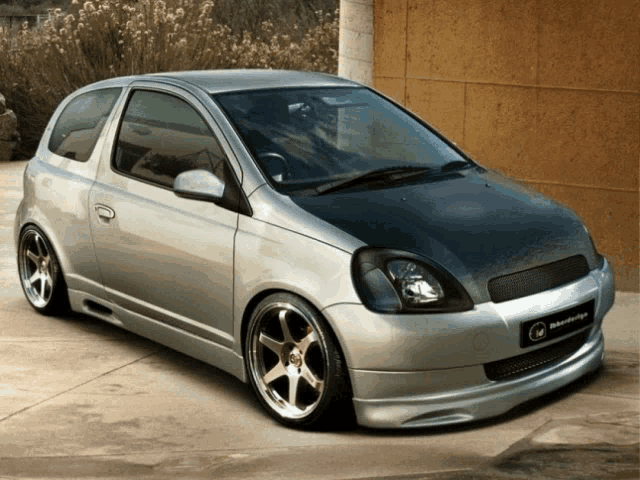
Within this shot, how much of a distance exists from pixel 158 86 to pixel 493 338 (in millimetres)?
2587

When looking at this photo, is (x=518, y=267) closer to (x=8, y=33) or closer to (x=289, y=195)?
(x=289, y=195)

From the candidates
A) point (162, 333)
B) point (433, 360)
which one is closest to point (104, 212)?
point (162, 333)

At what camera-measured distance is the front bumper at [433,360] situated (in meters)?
5.92

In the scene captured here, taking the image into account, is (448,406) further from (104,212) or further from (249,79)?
(104,212)

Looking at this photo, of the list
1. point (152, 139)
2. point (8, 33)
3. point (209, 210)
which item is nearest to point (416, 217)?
point (209, 210)

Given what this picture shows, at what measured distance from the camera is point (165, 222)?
7.06m

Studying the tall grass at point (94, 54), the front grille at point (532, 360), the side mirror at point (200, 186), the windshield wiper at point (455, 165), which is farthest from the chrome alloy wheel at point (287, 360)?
the tall grass at point (94, 54)

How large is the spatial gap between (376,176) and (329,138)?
0.36m

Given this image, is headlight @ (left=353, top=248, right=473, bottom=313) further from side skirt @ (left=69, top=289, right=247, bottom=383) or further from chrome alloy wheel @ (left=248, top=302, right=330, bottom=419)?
side skirt @ (left=69, top=289, right=247, bottom=383)

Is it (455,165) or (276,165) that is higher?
(276,165)

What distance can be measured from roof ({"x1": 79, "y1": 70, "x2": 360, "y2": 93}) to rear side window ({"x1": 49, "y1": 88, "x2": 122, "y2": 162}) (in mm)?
222

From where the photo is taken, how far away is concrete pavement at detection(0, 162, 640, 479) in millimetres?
5785

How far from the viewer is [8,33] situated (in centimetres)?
2081

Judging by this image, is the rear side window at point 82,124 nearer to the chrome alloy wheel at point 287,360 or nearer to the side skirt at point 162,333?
the side skirt at point 162,333
